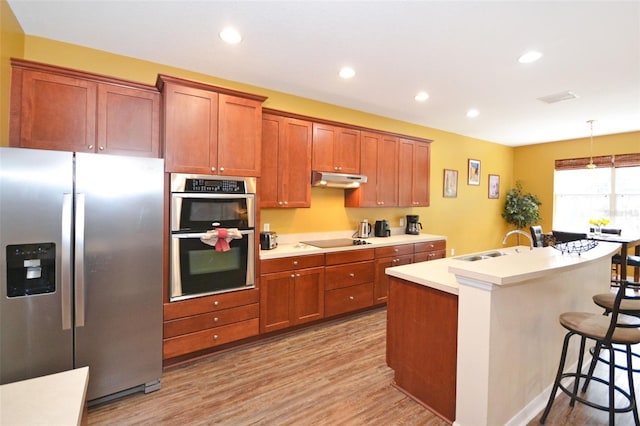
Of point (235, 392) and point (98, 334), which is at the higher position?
point (98, 334)

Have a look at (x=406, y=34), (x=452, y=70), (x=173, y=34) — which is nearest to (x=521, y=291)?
(x=406, y=34)

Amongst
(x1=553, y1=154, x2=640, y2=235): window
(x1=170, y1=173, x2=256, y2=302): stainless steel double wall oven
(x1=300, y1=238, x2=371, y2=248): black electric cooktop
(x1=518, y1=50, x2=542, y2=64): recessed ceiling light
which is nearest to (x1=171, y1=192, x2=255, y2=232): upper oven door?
(x1=170, y1=173, x2=256, y2=302): stainless steel double wall oven

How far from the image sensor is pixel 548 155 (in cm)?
633

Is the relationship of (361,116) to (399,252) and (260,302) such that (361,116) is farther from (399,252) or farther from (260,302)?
(260,302)

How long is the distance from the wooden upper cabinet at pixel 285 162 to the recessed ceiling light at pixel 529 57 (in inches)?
87.4

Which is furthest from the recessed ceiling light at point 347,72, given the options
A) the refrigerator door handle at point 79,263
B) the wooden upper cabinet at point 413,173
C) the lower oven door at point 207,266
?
the refrigerator door handle at point 79,263

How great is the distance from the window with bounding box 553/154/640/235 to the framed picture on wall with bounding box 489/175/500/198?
1.06 metres

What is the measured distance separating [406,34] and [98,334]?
3209 mm

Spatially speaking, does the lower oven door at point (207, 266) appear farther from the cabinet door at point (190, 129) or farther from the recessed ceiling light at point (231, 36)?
the recessed ceiling light at point (231, 36)

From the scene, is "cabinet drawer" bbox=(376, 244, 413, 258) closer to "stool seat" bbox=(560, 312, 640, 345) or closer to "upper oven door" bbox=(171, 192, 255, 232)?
"upper oven door" bbox=(171, 192, 255, 232)

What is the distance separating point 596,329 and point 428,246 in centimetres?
271

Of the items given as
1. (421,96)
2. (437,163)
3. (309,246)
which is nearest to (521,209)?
(437,163)

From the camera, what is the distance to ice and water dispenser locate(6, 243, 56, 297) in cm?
176

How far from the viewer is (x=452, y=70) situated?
3008 millimetres
